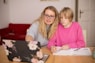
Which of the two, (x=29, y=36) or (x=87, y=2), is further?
(x=87, y=2)

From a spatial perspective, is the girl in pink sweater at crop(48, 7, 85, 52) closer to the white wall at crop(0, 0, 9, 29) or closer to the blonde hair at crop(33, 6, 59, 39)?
the blonde hair at crop(33, 6, 59, 39)

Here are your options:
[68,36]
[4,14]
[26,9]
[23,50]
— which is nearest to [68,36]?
[68,36]

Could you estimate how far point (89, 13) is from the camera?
5.64 metres

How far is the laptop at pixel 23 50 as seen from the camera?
150cm

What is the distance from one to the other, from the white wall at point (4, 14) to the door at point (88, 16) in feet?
7.66

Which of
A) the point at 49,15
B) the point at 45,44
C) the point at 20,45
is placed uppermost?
the point at 49,15

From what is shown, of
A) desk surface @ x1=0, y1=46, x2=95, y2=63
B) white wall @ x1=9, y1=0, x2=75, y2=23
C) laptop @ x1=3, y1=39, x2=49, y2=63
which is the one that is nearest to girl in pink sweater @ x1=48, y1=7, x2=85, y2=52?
desk surface @ x1=0, y1=46, x2=95, y2=63

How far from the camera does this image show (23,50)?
5.01 feet

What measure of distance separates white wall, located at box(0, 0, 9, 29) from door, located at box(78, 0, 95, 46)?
2334 millimetres

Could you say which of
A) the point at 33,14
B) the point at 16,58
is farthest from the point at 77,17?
the point at 16,58

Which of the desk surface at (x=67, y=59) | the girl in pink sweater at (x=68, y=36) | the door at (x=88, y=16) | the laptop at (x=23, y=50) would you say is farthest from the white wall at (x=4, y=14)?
the laptop at (x=23, y=50)

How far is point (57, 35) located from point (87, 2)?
3659 millimetres

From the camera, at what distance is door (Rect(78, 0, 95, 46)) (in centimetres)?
561

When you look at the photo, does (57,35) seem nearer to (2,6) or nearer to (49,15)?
(49,15)
